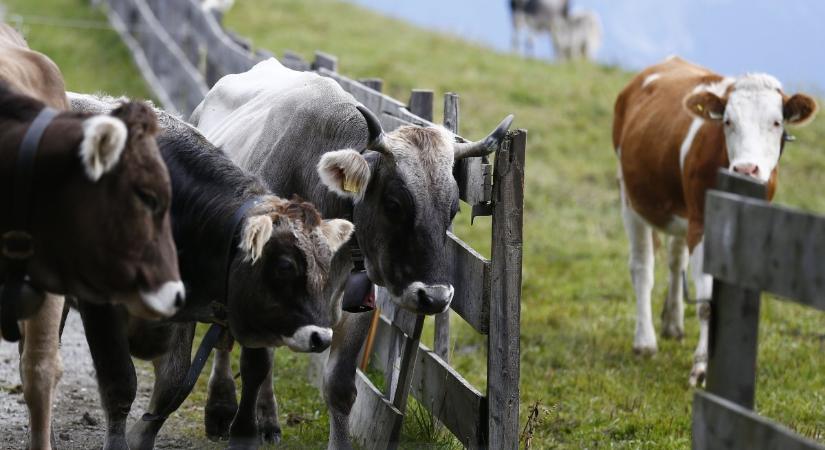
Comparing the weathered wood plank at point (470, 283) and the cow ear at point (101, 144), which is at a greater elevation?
the cow ear at point (101, 144)

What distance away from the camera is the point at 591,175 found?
45.5 feet

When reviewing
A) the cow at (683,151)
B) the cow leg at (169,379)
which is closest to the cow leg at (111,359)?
the cow leg at (169,379)

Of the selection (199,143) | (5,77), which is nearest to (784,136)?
(199,143)

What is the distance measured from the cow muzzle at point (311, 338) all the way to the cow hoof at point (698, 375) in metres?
3.57

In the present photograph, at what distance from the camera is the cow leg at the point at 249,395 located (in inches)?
196

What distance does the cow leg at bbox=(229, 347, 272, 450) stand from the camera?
4973mm

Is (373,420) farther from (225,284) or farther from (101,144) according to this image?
(101,144)

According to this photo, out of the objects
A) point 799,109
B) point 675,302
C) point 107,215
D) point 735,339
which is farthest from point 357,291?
point 675,302

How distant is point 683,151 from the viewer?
809 cm

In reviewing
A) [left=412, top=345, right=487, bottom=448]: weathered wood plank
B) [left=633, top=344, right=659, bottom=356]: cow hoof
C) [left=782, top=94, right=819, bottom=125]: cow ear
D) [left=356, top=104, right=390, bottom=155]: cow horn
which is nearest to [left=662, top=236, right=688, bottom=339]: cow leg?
[left=633, top=344, right=659, bottom=356]: cow hoof

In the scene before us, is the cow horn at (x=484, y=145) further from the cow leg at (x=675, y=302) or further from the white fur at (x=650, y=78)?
the white fur at (x=650, y=78)

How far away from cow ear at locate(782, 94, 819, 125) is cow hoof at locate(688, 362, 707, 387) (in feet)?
5.48

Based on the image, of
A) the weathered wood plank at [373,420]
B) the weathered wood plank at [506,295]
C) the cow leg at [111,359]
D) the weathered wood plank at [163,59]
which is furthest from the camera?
the weathered wood plank at [163,59]

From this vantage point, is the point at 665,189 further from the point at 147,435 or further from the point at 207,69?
the point at 207,69
